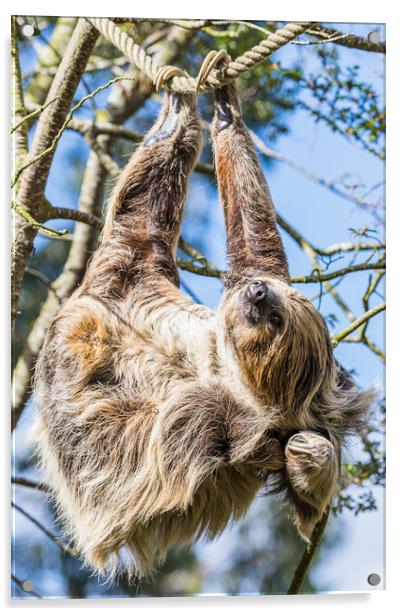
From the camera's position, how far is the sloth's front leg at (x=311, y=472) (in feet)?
9.30

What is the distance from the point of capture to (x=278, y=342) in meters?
2.94

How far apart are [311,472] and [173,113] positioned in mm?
1551

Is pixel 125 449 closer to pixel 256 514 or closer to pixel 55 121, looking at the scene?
pixel 256 514

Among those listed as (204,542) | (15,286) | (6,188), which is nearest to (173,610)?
(204,542)

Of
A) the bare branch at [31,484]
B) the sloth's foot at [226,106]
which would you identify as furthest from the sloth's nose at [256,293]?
the bare branch at [31,484]

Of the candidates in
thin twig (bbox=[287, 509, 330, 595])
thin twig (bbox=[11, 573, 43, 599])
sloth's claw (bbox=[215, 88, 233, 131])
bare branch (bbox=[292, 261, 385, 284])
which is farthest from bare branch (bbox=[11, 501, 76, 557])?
sloth's claw (bbox=[215, 88, 233, 131])

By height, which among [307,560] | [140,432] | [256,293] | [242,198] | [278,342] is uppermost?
[242,198]

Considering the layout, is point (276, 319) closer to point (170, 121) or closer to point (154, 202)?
point (154, 202)

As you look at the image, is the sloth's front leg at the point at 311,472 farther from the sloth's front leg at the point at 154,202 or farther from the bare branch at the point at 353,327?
the sloth's front leg at the point at 154,202

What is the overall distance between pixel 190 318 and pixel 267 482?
2.20ft

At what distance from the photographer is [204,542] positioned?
3.28m

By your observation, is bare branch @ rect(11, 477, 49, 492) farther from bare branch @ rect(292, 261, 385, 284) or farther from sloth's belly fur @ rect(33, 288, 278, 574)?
bare branch @ rect(292, 261, 385, 284)

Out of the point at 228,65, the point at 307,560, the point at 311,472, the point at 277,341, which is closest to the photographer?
the point at 311,472

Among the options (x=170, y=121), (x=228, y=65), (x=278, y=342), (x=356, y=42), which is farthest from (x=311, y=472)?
(x=356, y=42)
